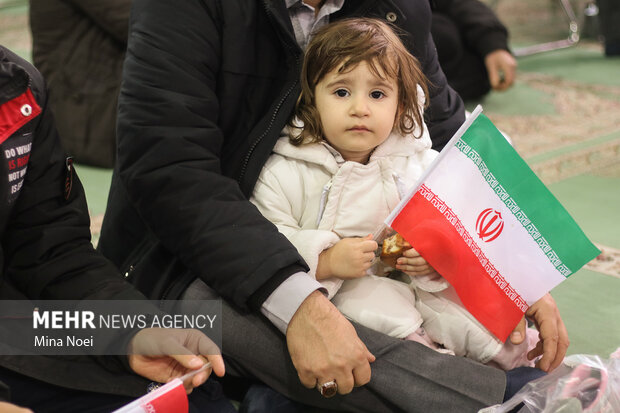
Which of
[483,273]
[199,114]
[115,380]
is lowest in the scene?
[115,380]

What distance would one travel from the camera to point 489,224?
4.09 ft

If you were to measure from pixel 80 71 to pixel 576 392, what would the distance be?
1985mm

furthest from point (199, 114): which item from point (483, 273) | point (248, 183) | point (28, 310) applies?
point (483, 273)

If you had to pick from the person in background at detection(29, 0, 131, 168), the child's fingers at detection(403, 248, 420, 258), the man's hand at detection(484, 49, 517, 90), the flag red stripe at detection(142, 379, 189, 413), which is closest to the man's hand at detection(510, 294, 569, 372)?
the child's fingers at detection(403, 248, 420, 258)

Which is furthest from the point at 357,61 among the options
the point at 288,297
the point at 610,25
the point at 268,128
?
the point at 610,25

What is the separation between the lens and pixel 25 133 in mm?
1100

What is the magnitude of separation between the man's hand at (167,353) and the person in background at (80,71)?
1.56 m

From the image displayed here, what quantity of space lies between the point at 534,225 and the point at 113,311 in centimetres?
66

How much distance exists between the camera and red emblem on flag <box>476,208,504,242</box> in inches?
48.9

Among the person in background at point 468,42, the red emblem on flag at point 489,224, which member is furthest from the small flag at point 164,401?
the person in background at point 468,42

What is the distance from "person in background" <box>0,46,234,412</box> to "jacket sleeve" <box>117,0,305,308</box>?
0.10m

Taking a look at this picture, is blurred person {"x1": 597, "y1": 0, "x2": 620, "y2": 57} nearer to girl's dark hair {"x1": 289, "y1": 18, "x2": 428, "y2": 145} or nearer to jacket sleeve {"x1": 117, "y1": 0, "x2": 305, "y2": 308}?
girl's dark hair {"x1": 289, "y1": 18, "x2": 428, "y2": 145}

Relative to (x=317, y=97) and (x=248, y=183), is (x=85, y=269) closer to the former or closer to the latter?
(x=248, y=183)

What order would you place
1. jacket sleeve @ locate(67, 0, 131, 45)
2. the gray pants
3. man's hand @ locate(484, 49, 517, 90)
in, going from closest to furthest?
1. the gray pants
2. jacket sleeve @ locate(67, 0, 131, 45)
3. man's hand @ locate(484, 49, 517, 90)
